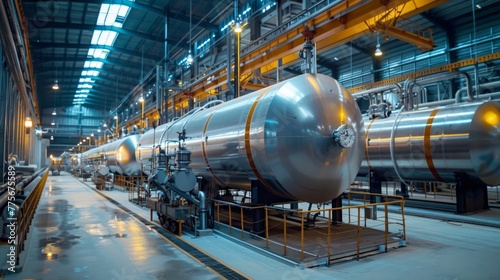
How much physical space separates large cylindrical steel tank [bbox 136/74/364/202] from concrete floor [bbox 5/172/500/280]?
1434mm

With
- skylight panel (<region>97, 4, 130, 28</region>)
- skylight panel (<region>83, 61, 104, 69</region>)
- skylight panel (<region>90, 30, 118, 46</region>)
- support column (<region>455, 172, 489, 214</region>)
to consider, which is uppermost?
skylight panel (<region>83, 61, 104, 69</region>)

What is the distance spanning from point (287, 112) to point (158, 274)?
3.49m

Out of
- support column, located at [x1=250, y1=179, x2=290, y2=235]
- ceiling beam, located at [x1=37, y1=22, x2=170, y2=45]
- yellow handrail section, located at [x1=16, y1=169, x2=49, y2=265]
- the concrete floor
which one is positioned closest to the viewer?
the concrete floor

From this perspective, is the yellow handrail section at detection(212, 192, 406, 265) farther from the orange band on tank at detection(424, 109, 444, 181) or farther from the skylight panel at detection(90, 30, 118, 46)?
the skylight panel at detection(90, 30, 118, 46)

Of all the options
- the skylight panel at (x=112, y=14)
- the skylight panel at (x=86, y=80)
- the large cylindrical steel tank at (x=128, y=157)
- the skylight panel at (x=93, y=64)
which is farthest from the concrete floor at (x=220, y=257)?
the skylight panel at (x=86, y=80)

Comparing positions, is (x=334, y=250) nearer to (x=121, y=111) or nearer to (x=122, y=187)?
(x=122, y=187)

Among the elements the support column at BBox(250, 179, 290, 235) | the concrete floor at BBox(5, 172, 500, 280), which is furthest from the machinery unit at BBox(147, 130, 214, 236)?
the support column at BBox(250, 179, 290, 235)

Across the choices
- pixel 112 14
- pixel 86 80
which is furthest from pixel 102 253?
pixel 86 80

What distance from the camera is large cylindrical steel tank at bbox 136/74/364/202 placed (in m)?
6.49

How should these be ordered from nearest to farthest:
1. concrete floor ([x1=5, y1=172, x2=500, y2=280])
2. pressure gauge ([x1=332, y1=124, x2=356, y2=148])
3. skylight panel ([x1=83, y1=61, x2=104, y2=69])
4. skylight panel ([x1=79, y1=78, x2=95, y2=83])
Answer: concrete floor ([x1=5, y1=172, x2=500, y2=280]) < pressure gauge ([x1=332, y1=124, x2=356, y2=148]) < skylight panel ([x1=83, y1=61, x2=104, y2=69]) < skylight panel ([x1=79, y1=78, x2=95, y2=83])

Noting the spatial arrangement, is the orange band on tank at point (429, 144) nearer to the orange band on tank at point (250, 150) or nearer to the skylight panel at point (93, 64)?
the orange band on tank at point (250, 150)

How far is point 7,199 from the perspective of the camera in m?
5.85

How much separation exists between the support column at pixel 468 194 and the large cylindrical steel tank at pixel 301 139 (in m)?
4.94

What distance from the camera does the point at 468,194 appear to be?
10.4 meters
